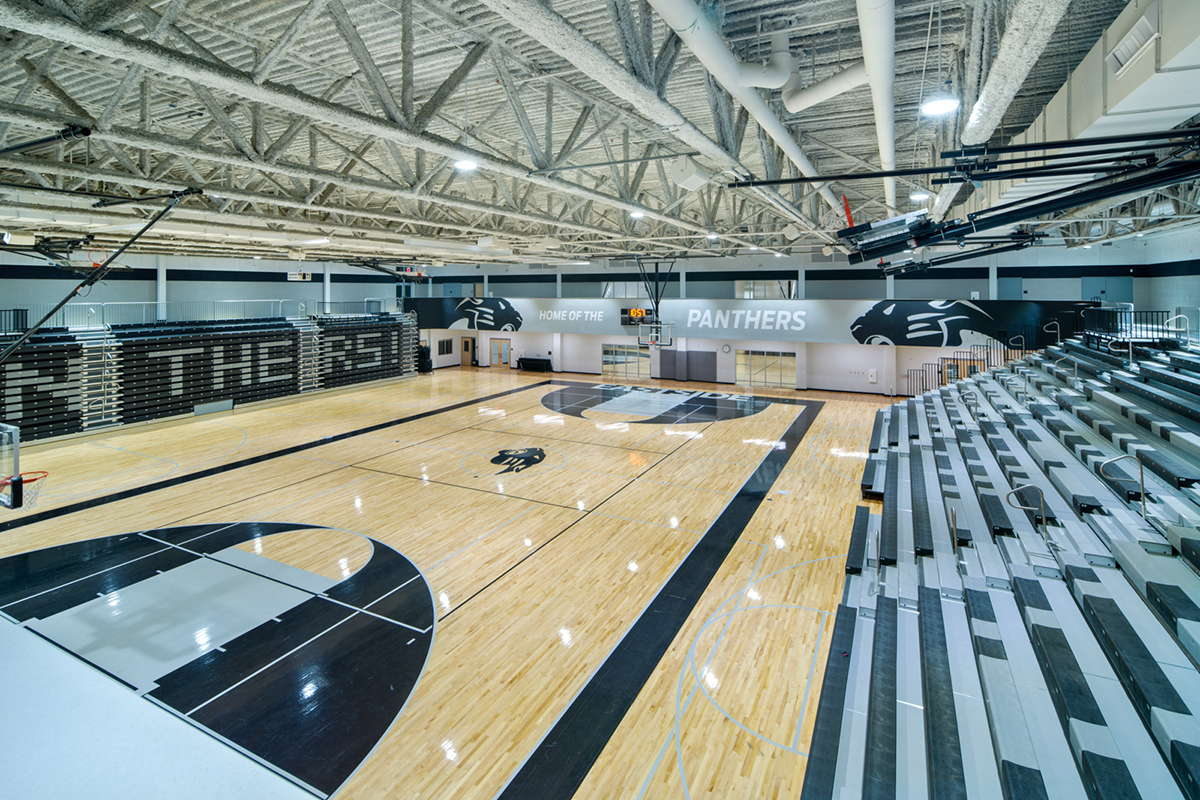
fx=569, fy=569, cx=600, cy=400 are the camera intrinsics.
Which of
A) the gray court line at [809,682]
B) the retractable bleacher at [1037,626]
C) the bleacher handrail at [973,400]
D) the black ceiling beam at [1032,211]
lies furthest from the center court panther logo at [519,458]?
the bleacher handrail at [973,400]

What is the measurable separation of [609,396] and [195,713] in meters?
16.9

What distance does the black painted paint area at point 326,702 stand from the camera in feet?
14.0

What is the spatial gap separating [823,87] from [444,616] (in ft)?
20.0

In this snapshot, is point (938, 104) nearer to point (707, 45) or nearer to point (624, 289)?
point (707, 45)

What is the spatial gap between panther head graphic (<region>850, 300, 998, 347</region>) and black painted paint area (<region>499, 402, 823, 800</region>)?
13.3 m

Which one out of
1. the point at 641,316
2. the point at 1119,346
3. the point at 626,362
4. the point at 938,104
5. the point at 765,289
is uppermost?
the point at 765,289

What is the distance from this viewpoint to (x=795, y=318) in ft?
67.4

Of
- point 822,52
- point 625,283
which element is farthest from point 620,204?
point 625,283

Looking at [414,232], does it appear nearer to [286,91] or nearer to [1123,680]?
[286,91]

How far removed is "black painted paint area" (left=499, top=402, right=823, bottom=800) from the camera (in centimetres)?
407

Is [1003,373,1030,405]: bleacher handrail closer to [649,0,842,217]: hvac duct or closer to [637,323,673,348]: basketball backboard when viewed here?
[649,0,842,217]: hvac duct

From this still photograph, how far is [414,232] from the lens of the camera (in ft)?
51.6

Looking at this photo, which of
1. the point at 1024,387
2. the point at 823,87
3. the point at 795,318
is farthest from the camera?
the point at 795,318

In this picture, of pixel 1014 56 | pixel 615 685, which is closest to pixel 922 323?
pixel 1014 56
